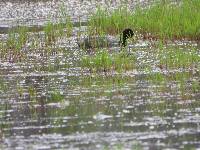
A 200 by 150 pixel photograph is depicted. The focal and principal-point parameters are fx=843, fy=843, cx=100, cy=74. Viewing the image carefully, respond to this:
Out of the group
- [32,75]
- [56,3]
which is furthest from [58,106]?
[56,3]

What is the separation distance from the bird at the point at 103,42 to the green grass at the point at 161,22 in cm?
76

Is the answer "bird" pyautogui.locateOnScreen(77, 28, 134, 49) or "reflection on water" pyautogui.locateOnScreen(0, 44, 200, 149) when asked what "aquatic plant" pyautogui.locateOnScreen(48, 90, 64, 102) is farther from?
"bird" pyautogui.locateOnScreen(77, 28, 134, 49)

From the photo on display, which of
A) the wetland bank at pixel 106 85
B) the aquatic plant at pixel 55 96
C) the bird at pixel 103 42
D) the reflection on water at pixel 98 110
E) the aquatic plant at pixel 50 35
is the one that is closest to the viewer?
the reflection on water at pixel 98 110

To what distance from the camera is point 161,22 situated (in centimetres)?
2025

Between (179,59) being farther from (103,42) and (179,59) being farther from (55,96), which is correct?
(103,42)

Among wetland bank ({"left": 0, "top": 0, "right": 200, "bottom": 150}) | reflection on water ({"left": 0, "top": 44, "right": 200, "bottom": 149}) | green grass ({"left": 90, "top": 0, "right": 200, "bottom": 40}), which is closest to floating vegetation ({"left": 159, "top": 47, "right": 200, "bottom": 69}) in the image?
wetland bank ({"left": 0, "top": 0, "right": 200, "bottom": 150})

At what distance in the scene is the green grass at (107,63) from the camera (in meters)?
15.7

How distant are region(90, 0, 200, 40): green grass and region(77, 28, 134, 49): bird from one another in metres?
0.76

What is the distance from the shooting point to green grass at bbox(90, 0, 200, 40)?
63.7 feet

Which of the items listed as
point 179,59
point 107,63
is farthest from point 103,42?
point 179,59

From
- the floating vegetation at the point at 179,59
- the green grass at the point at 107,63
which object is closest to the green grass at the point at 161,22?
the floating vegetation at the point at 179,59

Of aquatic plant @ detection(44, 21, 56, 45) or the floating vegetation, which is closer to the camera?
the floating vegetation

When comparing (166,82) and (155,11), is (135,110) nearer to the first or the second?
(166,82)

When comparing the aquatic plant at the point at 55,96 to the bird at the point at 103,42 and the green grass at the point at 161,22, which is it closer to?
the bird at the point at 103,42
